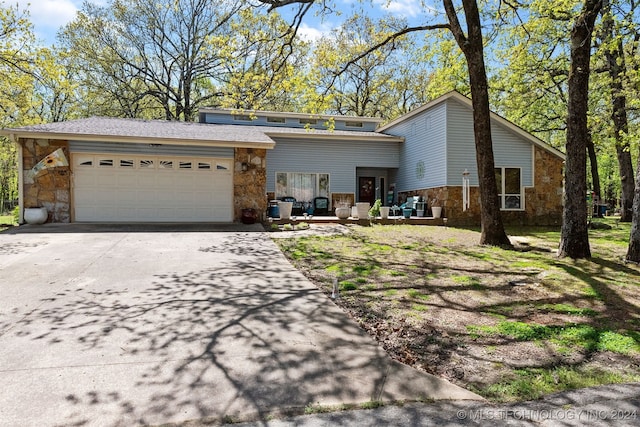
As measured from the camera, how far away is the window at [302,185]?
1702 centimetres

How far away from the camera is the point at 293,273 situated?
604 cm

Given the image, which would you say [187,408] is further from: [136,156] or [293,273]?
[136,156]

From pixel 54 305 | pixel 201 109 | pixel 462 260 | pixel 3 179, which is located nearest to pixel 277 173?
pixel 201 109

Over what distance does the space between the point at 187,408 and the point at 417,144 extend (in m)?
15.4

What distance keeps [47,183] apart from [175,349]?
35.7ft

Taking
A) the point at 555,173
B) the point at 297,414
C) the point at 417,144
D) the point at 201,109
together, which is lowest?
the point at 297,414

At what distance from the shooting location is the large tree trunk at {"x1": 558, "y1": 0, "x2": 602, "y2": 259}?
695 cm

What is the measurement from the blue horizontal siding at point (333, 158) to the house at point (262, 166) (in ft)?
0.16

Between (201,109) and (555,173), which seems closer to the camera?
(555,173)

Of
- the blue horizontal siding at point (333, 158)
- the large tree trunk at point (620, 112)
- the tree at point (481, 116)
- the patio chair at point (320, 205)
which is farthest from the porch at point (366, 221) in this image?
the large tree trunk at point (620, 112)

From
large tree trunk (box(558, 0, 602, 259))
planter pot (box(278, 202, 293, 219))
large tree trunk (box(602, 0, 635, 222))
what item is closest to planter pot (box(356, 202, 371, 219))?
planter pot (box(278, 202, 293, 219))

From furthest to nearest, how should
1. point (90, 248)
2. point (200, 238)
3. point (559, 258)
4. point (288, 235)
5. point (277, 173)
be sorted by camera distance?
point (277, 173), point (288, 235), point (200, 238), point (90, 248), point (559, 258)

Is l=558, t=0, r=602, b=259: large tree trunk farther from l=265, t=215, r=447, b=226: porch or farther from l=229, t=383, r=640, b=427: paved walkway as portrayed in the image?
l=265, t=215, r=447, b=226: porch

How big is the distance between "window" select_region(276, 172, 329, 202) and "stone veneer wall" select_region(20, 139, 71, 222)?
8100 millimetres
